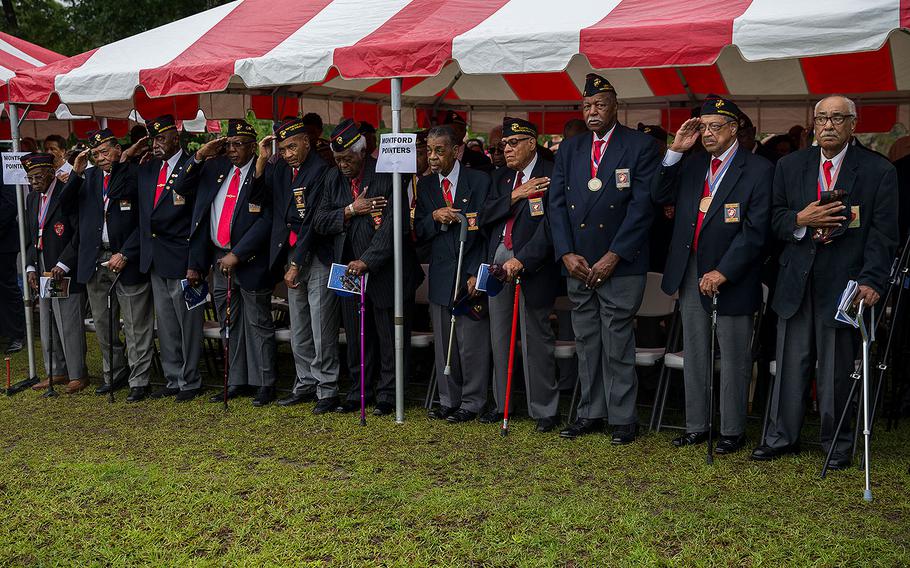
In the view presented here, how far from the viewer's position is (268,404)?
698 cm

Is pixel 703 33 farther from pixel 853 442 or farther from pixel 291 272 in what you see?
pixel 291 272

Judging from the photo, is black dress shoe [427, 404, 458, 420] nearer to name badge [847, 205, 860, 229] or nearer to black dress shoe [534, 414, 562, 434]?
black dress shoe [534, 414, 562, 434]

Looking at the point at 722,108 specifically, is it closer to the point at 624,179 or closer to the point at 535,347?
the point at 624,179

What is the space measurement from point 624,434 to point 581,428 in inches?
11.6

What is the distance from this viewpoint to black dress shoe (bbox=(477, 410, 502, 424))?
6277 millimetres

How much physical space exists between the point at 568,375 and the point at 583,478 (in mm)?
1780

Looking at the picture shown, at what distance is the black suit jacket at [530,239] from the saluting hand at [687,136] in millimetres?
905

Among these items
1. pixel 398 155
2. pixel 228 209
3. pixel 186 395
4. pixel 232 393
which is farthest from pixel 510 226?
pixel 186 395

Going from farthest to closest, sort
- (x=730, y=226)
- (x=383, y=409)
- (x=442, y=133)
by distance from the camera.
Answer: (x=383, y=409)
(x=442, y=133)
(x=730, y=226)

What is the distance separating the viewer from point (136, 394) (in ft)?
24.0

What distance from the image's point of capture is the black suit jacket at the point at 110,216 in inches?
285

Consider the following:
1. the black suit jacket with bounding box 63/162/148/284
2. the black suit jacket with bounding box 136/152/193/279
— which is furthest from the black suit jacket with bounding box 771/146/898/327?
the black suit jacket with bounding box 63/162/148/284

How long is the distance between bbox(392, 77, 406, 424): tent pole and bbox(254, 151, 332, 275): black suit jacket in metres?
0.65

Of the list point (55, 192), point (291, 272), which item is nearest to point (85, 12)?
point (55, 192)
